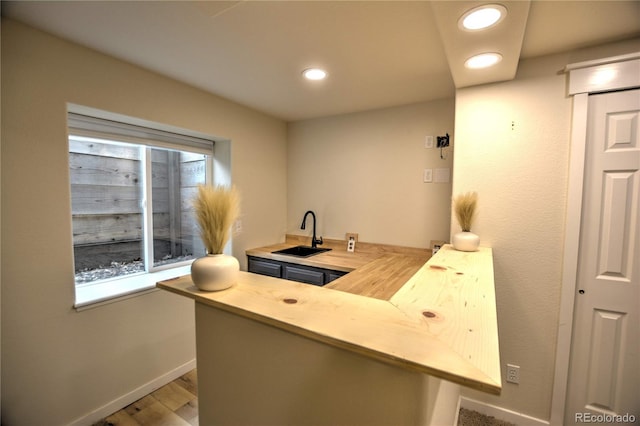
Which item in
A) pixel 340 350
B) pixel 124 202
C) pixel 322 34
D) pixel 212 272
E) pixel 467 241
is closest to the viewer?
pixel 340 350

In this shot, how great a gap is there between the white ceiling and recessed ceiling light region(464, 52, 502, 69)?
0.04m

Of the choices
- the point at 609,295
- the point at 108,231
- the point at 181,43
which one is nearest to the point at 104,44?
the point at 181,43

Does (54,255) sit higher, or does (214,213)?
(214,213)

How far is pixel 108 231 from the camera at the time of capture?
213cm

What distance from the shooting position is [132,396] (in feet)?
6.47

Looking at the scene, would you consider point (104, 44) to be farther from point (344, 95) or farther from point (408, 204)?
point (408, 204)

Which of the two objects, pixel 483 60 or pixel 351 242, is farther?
pixel 351 242

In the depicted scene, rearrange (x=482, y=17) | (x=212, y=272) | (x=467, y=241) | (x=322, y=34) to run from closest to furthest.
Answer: (x=212, y=272) → (x=482, y=17) → (x=322, y=34) → (x=467, y=241)

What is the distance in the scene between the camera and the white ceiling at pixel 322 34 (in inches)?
49.4

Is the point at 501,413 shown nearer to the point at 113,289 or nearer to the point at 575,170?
the point at 575,170

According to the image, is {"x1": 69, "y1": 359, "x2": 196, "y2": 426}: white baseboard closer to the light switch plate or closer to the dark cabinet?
the dark cabinet

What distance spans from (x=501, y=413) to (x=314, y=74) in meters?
2.66

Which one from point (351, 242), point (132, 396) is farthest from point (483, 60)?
point (132, 396)

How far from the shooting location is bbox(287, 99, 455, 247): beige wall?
252 cm
